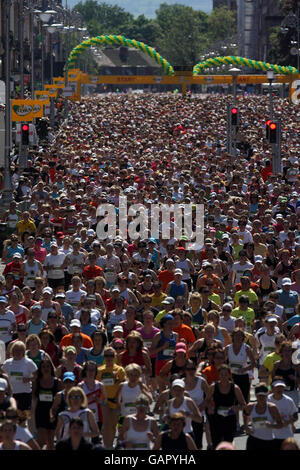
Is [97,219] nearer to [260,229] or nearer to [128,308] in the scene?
[260,229]

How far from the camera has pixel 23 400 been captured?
1273cm

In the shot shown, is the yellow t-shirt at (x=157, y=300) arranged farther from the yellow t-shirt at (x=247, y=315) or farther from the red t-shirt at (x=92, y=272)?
the red t-shirt at (x=92, y=272)

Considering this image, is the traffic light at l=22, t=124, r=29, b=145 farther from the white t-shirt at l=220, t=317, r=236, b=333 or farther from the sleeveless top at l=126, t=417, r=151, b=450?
the sleeveless top at l=126, t=417, r=151, b=450

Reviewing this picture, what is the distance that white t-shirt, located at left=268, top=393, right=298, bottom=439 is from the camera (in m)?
11.2

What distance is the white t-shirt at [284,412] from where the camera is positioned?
11172 millimetres

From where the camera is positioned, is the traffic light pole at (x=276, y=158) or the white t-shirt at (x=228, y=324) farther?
the traffic light pole at (x=276, y=158)

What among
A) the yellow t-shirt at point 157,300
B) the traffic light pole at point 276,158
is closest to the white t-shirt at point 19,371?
the yellow t-shirt at point 157,300

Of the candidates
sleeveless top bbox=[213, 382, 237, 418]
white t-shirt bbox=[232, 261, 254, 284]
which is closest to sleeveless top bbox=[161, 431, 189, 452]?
sleeveless top bbox=[213, 382, 237, 418]

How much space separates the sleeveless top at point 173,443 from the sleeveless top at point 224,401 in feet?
5.63

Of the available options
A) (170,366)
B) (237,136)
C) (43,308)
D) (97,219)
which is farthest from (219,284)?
(237,136)

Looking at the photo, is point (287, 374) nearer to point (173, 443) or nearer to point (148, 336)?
point (148, 336)

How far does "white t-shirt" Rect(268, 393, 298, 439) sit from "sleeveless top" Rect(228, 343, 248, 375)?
187 centimetres

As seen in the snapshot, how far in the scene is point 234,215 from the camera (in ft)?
75.9

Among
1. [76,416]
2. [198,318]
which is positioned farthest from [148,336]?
[76,416]
